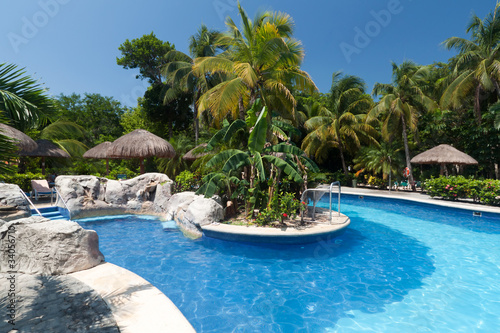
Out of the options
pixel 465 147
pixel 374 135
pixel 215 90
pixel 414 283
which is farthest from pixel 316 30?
pixel 414 283

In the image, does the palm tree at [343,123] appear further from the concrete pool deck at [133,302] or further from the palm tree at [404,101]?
the concrete pool deck at [133,302]

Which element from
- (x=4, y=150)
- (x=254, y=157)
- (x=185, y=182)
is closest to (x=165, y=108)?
(x=185, y=182)

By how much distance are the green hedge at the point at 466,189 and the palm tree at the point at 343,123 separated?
7222 millimetres

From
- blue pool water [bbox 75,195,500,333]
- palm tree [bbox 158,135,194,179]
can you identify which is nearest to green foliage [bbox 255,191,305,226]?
blue pool water [bbox 75,195,500,333]

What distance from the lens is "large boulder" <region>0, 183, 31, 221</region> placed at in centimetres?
598

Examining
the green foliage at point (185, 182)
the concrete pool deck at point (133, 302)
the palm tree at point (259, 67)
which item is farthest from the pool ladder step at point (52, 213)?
the concrete pool deck at point (133, 302)

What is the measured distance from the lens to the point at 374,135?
20562mm

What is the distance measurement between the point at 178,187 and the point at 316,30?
1218cm

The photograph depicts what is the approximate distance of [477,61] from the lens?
1552 cm

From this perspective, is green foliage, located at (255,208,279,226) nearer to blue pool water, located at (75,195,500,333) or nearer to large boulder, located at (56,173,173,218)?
blue pool water, located at (75,195,500,333)

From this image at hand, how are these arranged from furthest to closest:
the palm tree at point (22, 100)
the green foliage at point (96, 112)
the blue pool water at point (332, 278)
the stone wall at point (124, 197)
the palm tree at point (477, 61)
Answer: the green foliage at point (96, 112), the palm tree at point (477, 61), the stone wall at point (124, 197), the blue pool water at point (332, 278), the palm tree at point (22, 100)

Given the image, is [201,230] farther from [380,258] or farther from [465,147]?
[465,147]

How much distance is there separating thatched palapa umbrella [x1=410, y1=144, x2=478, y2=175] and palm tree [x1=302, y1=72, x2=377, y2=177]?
4.57 metres

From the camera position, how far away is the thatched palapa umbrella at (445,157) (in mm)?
15062
